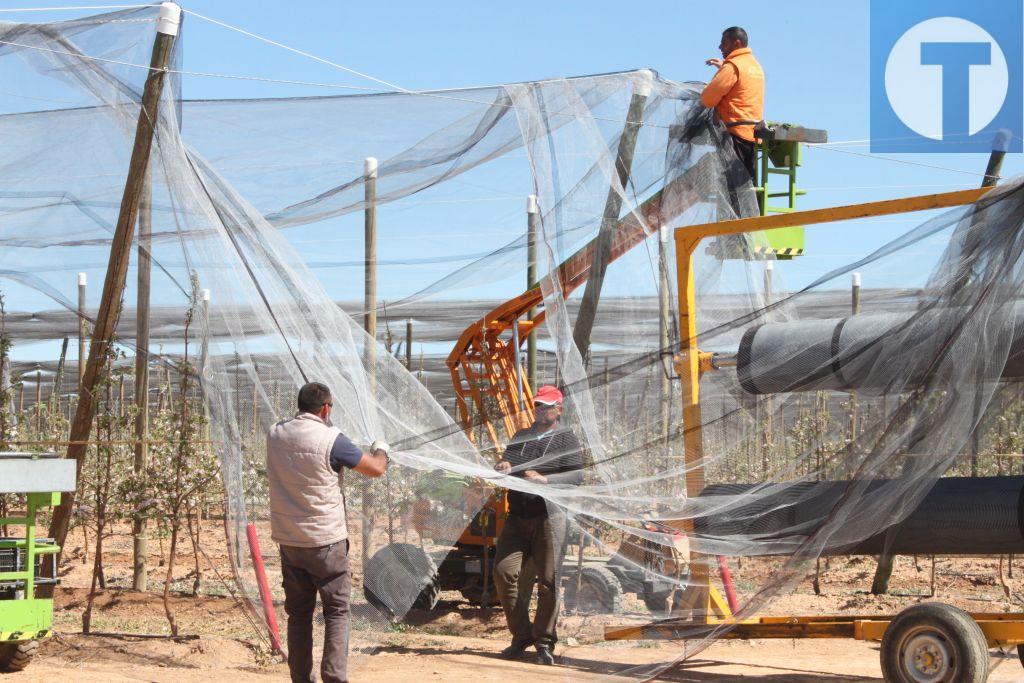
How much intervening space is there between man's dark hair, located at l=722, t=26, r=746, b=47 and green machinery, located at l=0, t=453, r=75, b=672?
15.2ft

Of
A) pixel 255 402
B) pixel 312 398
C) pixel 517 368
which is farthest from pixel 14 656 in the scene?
pixel 517 368

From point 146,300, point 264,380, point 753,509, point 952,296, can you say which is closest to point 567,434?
point 753,509

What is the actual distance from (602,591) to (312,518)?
96.1 inches

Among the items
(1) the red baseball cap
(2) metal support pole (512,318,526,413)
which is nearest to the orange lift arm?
(2) metal support pole (512,318,526,413)

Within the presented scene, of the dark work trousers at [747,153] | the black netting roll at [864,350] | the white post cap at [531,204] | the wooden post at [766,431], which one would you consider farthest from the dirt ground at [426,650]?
the dark work trousers at [747,153]

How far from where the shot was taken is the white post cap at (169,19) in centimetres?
641

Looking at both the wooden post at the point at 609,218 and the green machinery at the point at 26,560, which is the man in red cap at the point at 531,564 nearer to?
the wooden post at the point at 609,218

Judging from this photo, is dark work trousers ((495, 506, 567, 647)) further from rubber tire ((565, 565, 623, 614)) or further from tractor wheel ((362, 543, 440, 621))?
tractor wheel ((362, 543, 440, 621))

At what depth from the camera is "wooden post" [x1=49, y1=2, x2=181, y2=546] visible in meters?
6.43

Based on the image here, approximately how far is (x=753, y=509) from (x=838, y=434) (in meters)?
0.66

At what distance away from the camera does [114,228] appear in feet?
23.4

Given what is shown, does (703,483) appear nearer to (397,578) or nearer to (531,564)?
(397,578)

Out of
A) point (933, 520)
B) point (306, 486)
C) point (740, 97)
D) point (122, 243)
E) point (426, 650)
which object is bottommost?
point (426, 650)

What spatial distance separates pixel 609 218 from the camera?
6.84m
